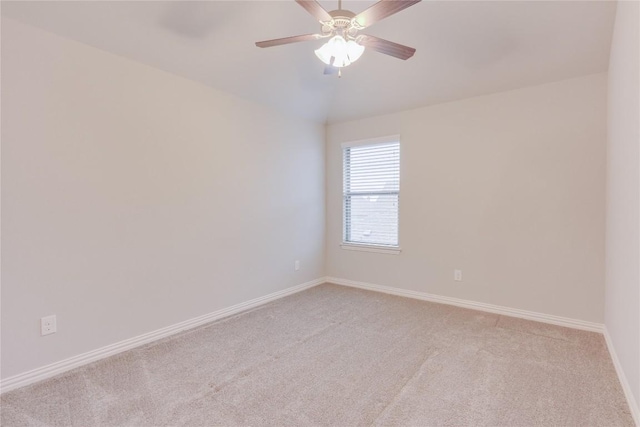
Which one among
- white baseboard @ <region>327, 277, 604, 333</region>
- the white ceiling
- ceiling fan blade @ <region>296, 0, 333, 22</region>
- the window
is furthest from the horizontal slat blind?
ceiling fan blade @ <region>296, 0, 333, 22</region>

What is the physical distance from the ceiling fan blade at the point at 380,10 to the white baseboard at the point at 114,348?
9.30 feet

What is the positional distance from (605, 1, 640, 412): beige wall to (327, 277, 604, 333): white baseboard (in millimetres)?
336

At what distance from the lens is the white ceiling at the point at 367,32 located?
2326mm

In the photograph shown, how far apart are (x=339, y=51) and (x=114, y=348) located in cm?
272

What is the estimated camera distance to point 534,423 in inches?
68.1

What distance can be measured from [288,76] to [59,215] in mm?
2373

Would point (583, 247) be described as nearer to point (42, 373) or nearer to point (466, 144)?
point (466, 144)

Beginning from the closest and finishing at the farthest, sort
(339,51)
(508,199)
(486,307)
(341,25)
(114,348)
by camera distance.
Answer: (341,25) < (339,51) < (114,348) < (508,199) < (486,307)

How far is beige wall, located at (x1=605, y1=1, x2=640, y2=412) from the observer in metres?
1.71

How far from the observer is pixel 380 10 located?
1.70m

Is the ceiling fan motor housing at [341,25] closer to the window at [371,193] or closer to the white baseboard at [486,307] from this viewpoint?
the window at [371,193]

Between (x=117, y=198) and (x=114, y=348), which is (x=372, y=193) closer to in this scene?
(x=117, y=198)

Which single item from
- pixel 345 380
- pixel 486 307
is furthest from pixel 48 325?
pixel 486 307

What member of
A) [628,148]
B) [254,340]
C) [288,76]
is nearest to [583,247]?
[628,148]
